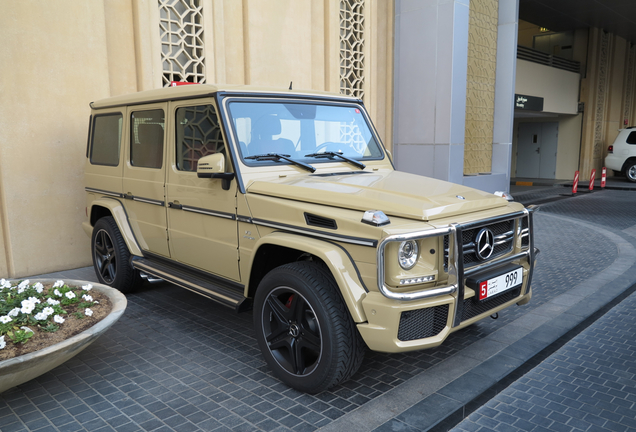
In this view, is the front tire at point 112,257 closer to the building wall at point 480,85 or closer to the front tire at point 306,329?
the front tire at point 306,329

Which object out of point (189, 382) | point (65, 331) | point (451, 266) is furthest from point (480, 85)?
point (65, 331)

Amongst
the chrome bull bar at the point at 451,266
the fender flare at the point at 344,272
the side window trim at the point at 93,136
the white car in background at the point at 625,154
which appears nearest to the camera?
the chrome bull bar at the point at 451,266

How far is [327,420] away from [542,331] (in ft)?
8.17

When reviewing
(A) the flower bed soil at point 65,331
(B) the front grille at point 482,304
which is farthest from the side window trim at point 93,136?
(B) the front grille at point 482,304

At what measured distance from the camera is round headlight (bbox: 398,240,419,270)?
3.02 meters

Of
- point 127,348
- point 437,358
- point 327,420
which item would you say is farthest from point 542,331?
point 127,348

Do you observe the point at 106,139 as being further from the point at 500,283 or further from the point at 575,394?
the point at 575,394

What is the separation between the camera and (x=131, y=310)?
5.18 m

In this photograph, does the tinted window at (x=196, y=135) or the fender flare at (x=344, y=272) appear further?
the tinted window at (x=196, y=135)

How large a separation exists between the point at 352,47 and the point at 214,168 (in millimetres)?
8061

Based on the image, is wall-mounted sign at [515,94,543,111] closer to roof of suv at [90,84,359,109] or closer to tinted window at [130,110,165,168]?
roof of suv at [90,84,359,109]

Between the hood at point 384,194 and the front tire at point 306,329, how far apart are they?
515 mm

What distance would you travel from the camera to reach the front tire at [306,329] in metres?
3.13

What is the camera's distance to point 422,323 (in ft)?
10.0
